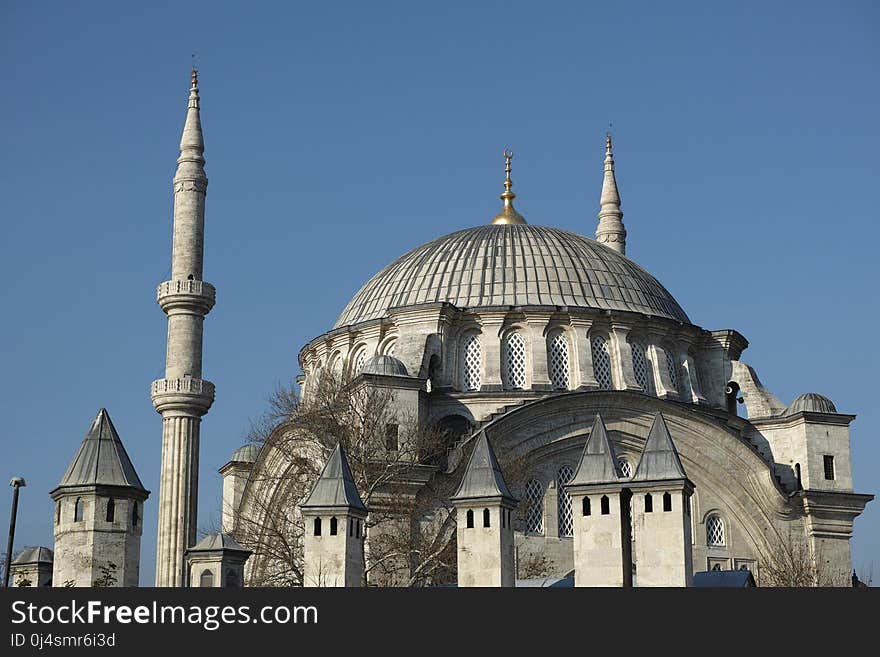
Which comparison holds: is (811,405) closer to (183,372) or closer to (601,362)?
(601,362)

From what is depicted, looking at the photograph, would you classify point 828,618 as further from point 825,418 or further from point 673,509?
point 825,418

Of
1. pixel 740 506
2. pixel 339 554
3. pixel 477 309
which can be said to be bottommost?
pixel 339 554

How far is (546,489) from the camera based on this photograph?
34.1 metres

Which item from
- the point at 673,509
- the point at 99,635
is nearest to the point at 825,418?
the point at 673,509

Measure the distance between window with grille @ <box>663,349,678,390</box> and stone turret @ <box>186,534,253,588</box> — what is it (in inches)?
681

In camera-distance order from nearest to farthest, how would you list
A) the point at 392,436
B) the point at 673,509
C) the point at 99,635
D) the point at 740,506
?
the point at 99,635
the point at 673,509
the point at 392,436
the point at 740,506

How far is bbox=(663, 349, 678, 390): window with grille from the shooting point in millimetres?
38750

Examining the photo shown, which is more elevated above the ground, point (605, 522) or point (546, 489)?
point (546, 489)

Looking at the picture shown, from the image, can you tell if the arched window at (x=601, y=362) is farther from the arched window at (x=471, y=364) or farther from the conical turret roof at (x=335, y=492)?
the conical turret roof at (x=335, y=492)

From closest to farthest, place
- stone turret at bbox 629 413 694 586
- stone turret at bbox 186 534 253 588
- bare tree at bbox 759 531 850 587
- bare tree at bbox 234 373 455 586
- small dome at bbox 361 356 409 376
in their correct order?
stone turret at bbox 629 413 694 586 → stone turret at bbox 186 534 253 588 → bare tree at bbox 234 373 455 586 → bare tree at bbox 759 531 850 587 → small dome at bbox 361 356 409 376

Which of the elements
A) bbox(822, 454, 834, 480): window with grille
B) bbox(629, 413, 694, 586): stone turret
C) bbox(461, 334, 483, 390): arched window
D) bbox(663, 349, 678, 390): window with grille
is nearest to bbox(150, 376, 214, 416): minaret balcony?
bbox(461, 334, 483, 390): arched window

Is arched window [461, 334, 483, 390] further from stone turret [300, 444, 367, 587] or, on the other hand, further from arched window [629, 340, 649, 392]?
stone turret [300, 444, 367, 587]

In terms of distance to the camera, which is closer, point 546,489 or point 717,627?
point 717,627

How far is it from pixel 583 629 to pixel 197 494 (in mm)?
19227
